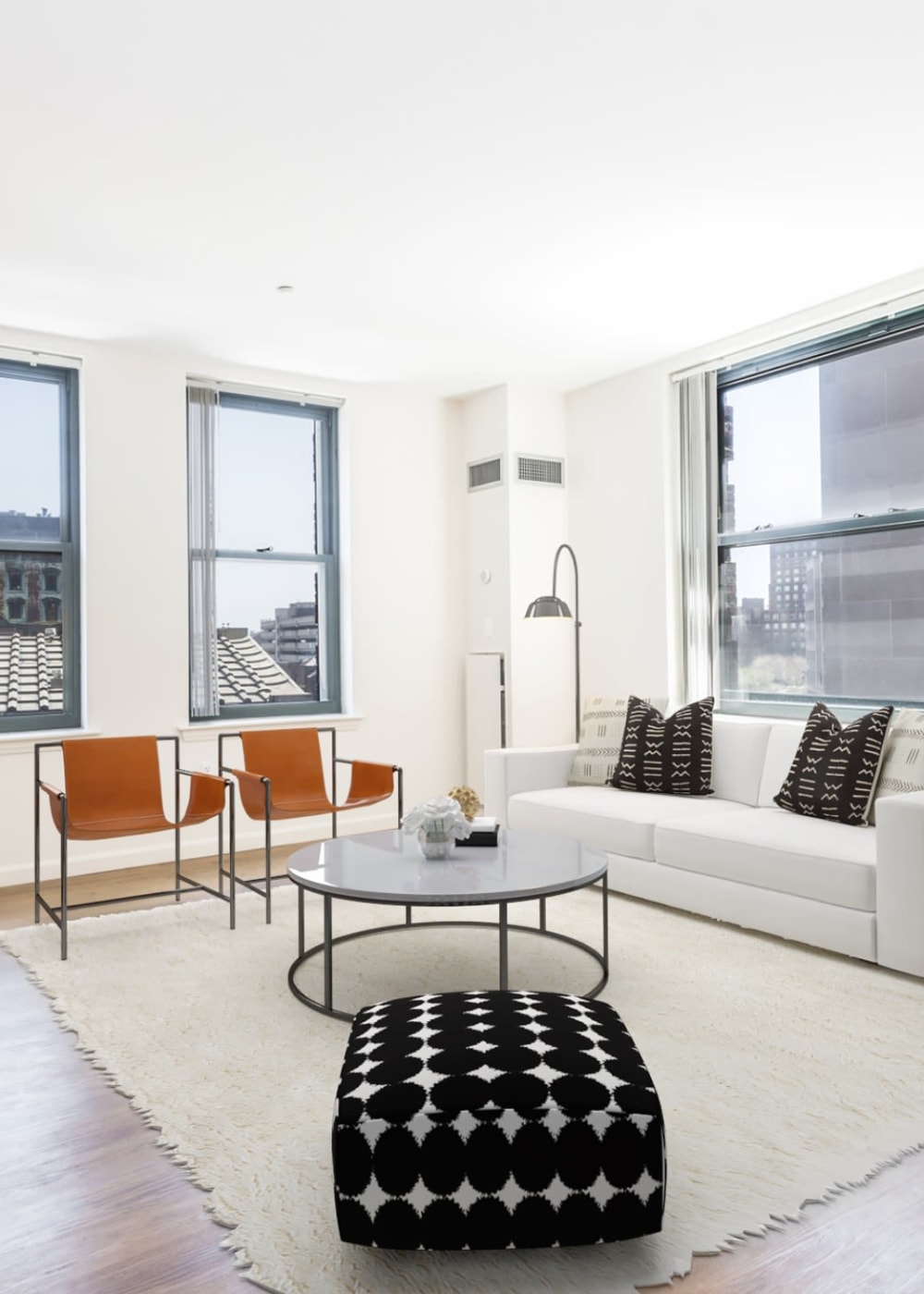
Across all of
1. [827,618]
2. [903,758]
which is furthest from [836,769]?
[827,618]

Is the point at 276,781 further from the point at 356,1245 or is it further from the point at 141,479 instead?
the point at 356,1245

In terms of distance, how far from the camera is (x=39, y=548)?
16.7ft

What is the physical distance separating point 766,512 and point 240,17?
3545mm

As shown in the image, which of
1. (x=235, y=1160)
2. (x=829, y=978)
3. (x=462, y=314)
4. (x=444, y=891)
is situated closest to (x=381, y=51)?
(x=462, y=314)

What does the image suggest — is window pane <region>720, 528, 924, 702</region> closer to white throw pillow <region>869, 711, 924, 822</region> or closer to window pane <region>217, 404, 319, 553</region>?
white throw pillow <region>869, 711, 924, 822</region>

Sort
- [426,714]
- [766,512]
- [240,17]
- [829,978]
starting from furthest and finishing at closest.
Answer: [426,714] < [766,512] < [829,978] < [240,17]

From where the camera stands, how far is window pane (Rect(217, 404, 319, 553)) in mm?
5781

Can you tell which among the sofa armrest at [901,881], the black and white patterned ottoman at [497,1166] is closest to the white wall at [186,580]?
the sofa armrest at [901,881]

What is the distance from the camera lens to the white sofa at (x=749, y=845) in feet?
10.8

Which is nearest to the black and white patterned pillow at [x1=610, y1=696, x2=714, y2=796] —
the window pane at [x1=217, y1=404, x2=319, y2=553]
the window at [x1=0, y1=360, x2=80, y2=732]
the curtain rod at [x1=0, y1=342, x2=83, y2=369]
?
the window pane at [x1=217, y1=404, x2=319, y2=553]

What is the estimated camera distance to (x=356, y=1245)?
1.90 meters

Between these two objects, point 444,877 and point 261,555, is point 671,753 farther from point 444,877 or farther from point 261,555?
point 261,555

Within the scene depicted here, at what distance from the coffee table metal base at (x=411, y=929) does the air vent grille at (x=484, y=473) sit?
3.01 metres

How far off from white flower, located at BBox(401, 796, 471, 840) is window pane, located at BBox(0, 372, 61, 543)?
292 cm
